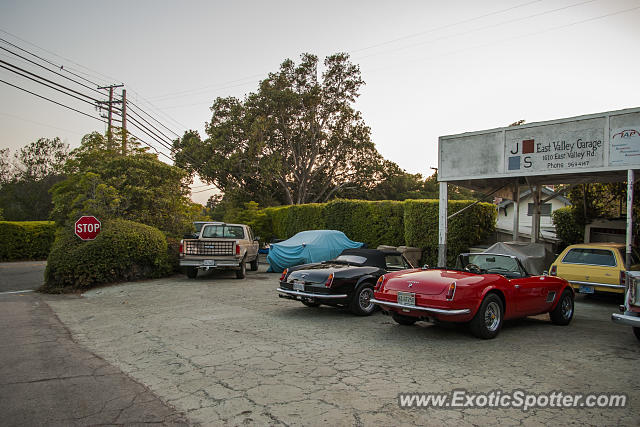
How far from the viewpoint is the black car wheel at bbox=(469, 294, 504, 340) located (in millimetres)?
6547

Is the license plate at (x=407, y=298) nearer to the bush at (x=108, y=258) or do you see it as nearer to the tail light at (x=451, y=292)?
the tail light at (x=451, y=292)

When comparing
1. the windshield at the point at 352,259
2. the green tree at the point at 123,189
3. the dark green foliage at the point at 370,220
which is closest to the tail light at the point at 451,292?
the windshield at the point at 352,259

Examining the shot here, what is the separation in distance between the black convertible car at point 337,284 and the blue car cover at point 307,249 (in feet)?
24.1

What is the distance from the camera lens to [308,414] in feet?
12.8

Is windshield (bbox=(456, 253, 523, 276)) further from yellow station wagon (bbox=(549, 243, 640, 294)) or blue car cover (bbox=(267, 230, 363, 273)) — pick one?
blue car cover (bbox=(267, 230, 363, 273))

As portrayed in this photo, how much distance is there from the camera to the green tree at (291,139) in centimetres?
3525

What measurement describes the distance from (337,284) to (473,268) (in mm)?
2405

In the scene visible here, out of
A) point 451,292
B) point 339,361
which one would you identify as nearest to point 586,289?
point 451,292

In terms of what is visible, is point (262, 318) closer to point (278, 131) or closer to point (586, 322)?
point (586, 322)

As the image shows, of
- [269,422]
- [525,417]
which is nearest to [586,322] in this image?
[525,417]

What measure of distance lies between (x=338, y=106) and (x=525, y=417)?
34.9m

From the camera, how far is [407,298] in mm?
6656

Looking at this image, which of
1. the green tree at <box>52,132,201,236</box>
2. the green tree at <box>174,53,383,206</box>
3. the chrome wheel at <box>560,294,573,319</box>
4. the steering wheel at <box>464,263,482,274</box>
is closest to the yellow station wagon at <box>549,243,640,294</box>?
the chrome wheel at <box>560,294,573,319</box>

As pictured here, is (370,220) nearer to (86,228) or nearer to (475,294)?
A: (86,228)
